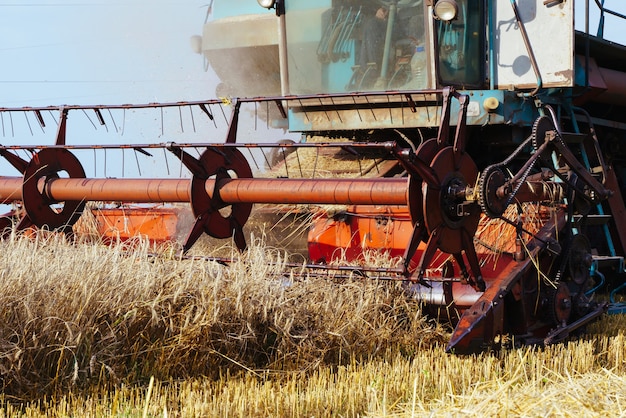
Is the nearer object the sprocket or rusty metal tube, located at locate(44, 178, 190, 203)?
the sprocket

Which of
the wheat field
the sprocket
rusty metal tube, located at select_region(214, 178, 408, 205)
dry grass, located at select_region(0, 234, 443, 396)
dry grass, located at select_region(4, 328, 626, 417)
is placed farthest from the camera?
rusty metal tube, located at select_region(214, 178, 408, 205)

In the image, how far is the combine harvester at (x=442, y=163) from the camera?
3656mm

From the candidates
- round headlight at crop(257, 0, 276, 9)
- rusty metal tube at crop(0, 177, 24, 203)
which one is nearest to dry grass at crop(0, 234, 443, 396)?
rusty metal tube at crop(0, 177, 24, 203)

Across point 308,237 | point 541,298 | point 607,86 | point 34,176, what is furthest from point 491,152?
point 34,176

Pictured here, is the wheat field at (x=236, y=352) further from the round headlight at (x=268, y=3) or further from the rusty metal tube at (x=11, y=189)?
the round headlight at (x=268, y=3)

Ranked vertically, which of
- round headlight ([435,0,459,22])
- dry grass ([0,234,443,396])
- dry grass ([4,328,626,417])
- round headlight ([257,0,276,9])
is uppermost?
round headlight ([257,0,276,9])

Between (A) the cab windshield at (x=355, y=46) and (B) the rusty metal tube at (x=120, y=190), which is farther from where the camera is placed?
(A) the cab windshield at (x=355, y=46)

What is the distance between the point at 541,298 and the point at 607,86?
210cm

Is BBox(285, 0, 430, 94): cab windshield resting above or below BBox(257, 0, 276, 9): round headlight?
below

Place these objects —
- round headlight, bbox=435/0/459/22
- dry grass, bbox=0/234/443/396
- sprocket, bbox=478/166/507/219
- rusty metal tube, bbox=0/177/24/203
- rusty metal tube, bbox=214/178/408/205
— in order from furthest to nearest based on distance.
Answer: round headlight, bbox=435/0/459/22
rusty metal tube, bbox=0/177/24/203
rusty metal tube, bbox=214/178/408/205
sprocket, bbox=478/166/507/219
dry grass, bbox=0/234/443/396

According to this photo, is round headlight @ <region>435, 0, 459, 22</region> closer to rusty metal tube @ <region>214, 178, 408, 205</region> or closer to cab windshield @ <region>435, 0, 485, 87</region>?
cab windshield @ <region>435, 0, 485, 87</region>

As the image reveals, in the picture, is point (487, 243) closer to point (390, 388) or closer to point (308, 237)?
point (308, 237)

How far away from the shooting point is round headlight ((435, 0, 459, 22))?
15.5 ft

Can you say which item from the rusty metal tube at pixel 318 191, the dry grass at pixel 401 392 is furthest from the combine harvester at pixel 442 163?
the dry grass at pixel 401 392
